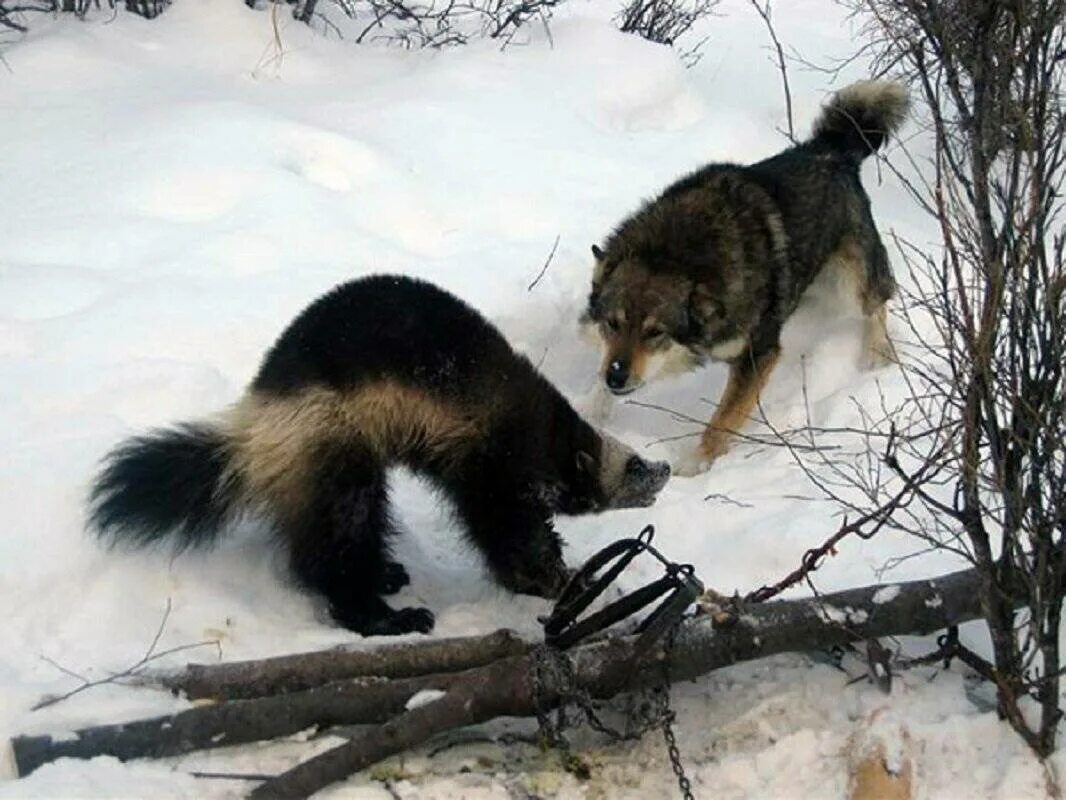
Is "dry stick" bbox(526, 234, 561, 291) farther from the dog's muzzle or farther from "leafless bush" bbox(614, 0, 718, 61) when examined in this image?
"leafless bush" bbox(614, 0, 718, 61)

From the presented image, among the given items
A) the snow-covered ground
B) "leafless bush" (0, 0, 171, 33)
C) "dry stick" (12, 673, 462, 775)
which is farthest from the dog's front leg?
"leafless bush" (0, 0, 171, 33)

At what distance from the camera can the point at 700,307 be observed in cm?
551

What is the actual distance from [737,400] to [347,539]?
237cm

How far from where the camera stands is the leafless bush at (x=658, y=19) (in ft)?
32.5

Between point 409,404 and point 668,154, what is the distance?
4.68m

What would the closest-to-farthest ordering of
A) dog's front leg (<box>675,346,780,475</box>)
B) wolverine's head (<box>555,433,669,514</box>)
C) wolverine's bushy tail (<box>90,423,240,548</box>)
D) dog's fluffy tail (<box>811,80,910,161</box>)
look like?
wolverine's bushy tail (<box>90,423,240,548</box>)
wolverine's head (<box>555,433,669,514</box>)
dog's front leg (<box>675,346,780,475</box>)
dog's fluffy tail (<box>811,80,910,161</box>)

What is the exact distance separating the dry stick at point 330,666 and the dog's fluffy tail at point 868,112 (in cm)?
385

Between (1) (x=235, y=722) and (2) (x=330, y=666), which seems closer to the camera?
(1) (x=235, y=722)

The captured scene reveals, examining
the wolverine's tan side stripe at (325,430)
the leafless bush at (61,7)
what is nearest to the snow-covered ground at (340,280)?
the leafless bush at (61,7)

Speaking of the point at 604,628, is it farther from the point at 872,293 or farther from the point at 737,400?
the point at 872,293

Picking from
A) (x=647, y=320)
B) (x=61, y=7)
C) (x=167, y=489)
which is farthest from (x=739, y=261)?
(x=61, y=7)

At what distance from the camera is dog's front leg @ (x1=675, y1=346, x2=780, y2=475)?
5.65 m

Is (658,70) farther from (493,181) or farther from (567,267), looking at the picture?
(567,267)

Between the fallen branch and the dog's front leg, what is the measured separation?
206cm
